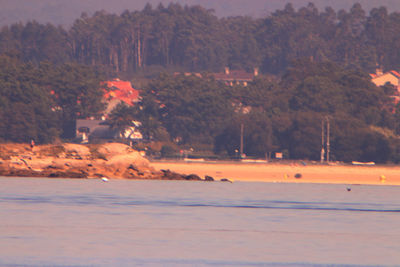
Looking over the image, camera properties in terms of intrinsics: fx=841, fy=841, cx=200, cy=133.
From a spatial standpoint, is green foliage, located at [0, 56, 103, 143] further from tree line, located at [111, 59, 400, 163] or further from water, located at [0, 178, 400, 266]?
water, located at [0, 178, 400, 266]

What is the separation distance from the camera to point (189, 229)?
88.6 ft

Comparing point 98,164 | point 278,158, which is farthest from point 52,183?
point 278,158

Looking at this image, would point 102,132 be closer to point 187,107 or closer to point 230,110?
point 187,107

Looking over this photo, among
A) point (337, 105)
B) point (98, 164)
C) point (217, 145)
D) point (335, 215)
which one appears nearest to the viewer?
point (335, 215)

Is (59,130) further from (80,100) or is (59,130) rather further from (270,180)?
(270,180)

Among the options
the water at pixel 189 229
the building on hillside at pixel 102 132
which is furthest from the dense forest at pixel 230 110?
the water at pixel 189 229

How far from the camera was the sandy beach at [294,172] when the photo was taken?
7569cm

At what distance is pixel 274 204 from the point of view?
3984 centimetres

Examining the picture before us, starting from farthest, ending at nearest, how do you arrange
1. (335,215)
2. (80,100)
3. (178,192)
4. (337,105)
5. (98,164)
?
1. (80,100)
2. (337,105)
3. (98,164)
4. (178,192)
5. (335,215)

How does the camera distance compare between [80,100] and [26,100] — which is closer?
[26,100]

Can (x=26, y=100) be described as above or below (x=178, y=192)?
above

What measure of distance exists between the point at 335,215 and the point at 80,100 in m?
109

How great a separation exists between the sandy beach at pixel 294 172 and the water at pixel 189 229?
100 feet

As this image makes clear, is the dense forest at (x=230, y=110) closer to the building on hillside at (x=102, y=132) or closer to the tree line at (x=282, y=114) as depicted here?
the tree line at (x=282, y=114)
